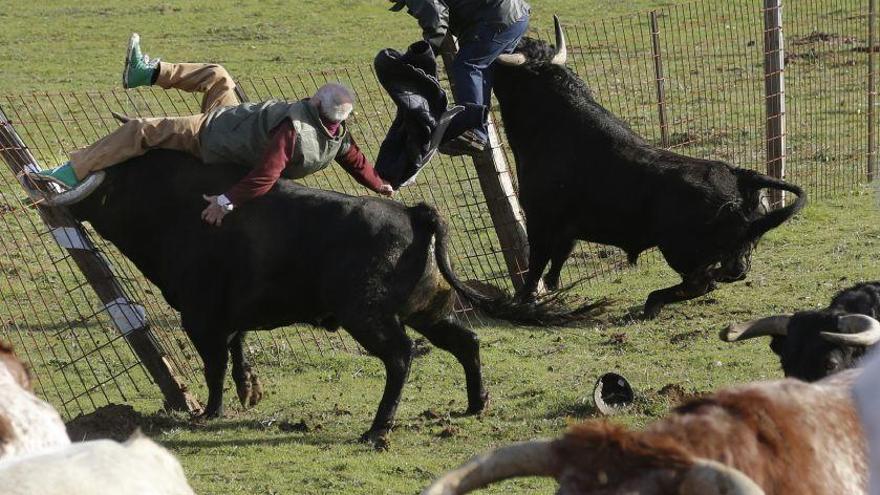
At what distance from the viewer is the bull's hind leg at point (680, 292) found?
10.3 m

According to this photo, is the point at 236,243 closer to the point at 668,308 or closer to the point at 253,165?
the point at 253,165

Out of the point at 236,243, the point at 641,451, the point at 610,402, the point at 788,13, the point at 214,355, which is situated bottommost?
the point at 788,13

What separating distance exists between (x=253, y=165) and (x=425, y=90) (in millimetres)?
1736

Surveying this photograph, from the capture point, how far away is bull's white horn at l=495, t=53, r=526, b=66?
10.9 meters

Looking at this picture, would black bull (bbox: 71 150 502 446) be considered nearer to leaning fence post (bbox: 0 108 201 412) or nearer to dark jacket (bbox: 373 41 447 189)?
leaning fence post (bbox: 0 108 201 412)

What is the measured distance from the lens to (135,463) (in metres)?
4.34

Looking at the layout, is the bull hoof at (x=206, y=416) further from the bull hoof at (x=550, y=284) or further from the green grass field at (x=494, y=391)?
the bull hoof at (x=550, y=284)

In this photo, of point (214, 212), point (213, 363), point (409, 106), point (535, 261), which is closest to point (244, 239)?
point (214, 212)

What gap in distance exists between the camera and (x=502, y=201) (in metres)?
11.1

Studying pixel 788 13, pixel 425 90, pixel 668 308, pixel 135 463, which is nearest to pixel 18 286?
pixel 425 90

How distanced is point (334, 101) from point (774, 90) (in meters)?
6.57

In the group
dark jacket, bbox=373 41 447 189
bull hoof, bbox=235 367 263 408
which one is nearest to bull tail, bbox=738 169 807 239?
dark jacket, bbox=373 41 447 189

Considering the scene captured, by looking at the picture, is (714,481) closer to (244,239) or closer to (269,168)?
(269,168)

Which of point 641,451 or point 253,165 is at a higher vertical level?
point 641,451
